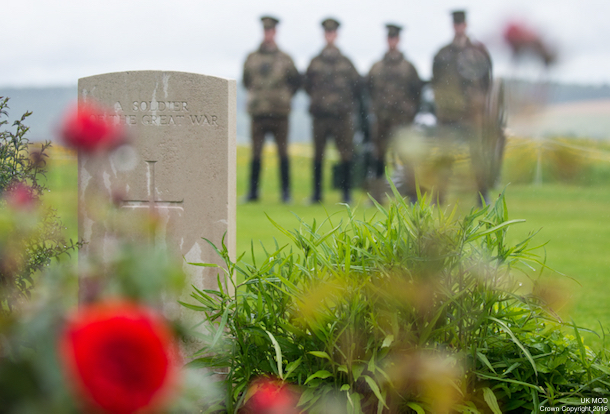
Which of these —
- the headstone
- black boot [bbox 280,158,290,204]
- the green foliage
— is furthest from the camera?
black boot [bbox 280,158,290,204]

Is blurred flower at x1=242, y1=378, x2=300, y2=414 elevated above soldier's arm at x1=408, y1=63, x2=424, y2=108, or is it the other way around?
soldier's arm at x1=408, y1=63, x2=424, y2=108

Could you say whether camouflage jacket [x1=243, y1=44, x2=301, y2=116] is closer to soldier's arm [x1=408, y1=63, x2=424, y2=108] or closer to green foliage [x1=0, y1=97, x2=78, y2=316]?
soldier's arm [x1=408, y1=63, x2=424, y2=108]

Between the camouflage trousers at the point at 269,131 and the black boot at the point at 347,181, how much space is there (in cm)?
87

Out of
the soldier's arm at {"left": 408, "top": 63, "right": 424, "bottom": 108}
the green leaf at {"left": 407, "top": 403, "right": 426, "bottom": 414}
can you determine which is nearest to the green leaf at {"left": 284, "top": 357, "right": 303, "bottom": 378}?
the green leaf at {"left": 407, "top": 403, "right": 426, "bottom": 414}

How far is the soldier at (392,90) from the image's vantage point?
7.04 metres

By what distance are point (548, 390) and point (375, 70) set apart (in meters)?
6.05

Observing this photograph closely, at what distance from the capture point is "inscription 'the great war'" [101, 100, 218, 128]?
2281 millimetres

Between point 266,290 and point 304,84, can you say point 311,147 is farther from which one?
point 266,290

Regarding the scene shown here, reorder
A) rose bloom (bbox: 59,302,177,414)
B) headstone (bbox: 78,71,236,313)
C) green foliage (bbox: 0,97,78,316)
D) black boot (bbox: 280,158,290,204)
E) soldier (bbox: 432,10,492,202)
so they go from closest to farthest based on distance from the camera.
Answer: rose bloom (bbox: 59,302,177,414)
green foliage (bbox: 0,97,78,316)
headstone (bbox: 78,71,236,313)
soldier (bbox: 432,10,492,202)
black boot (bbox: 280,158,290,204)

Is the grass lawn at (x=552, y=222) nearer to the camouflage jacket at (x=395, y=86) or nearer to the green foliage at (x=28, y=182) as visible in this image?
the green foliage at (x=28, y=182)

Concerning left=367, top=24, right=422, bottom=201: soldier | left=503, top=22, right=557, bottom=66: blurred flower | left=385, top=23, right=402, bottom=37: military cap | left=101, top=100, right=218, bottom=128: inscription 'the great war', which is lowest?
left=503, top=22, right=557, bottom=66: blurred flower

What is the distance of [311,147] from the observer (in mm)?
7570

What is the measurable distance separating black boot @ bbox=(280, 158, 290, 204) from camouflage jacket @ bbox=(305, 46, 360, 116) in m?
0.80

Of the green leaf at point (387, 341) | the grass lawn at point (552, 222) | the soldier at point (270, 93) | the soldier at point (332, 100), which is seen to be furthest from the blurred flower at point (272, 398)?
the soldier at point (270, 93)
